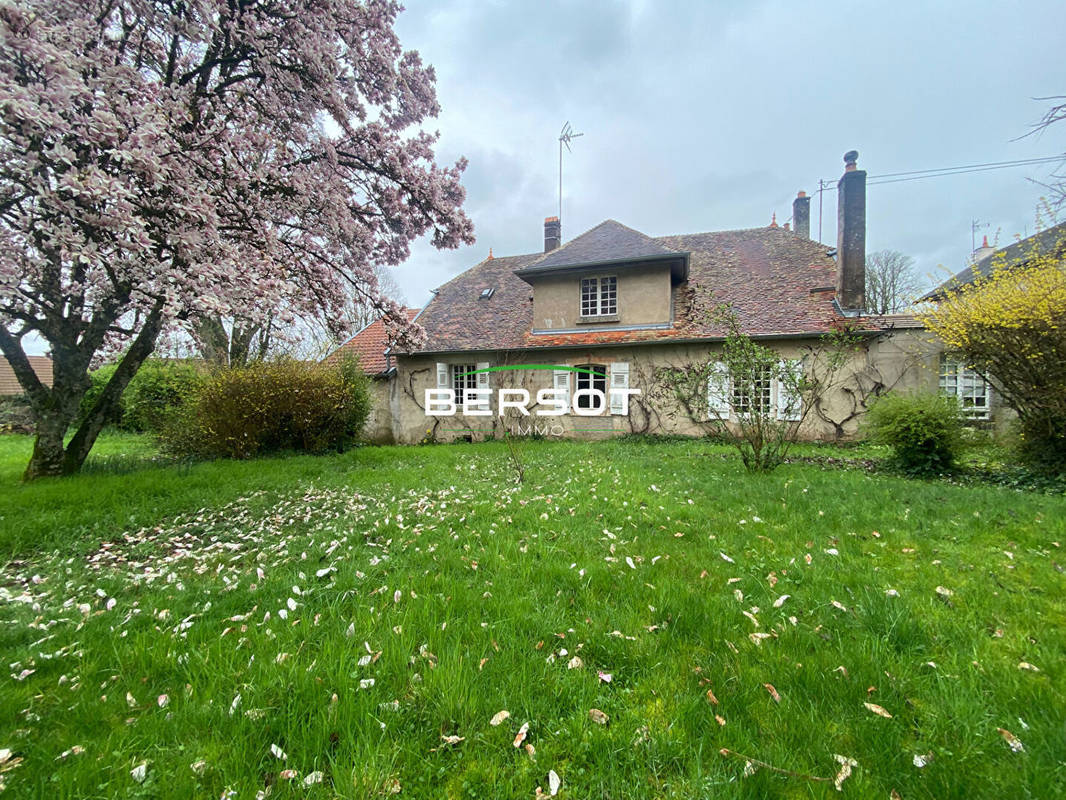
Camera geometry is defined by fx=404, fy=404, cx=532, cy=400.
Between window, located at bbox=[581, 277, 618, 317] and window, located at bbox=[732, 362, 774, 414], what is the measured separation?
661cm

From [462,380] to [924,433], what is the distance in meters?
11.7

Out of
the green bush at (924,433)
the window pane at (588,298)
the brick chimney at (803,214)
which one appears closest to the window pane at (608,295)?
the window pane at (588,298)

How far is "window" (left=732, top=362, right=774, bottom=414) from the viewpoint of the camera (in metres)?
6.41

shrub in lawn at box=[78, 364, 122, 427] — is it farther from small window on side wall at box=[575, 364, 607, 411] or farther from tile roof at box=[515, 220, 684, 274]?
small window on side wall at box=[575, 364, 607, 411]

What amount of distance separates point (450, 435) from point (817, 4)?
13125 millimetres

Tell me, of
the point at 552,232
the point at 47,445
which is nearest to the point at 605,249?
the point at 552,232

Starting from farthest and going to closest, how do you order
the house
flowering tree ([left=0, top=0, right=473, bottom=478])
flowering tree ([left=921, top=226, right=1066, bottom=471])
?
the house < flowering tree ([left=921, top=226, right=1066, bottom=471]) < flowering tree ([left=0, top=0, right=473, bottom=478])

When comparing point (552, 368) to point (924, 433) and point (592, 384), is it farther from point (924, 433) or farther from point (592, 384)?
point (924, 433)

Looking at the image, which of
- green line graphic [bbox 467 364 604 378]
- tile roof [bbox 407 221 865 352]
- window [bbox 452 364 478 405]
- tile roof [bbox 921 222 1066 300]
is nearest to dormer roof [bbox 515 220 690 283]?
tile roof [bbox 407 221 865 352]

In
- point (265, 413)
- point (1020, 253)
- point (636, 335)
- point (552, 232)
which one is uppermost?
point (552, 232)

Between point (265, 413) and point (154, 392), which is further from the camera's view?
point (154, 392)

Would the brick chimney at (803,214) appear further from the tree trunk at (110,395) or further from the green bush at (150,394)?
the green bush at (150,394)

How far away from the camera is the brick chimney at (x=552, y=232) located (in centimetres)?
1717

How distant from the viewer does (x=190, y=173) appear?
15.8ft
